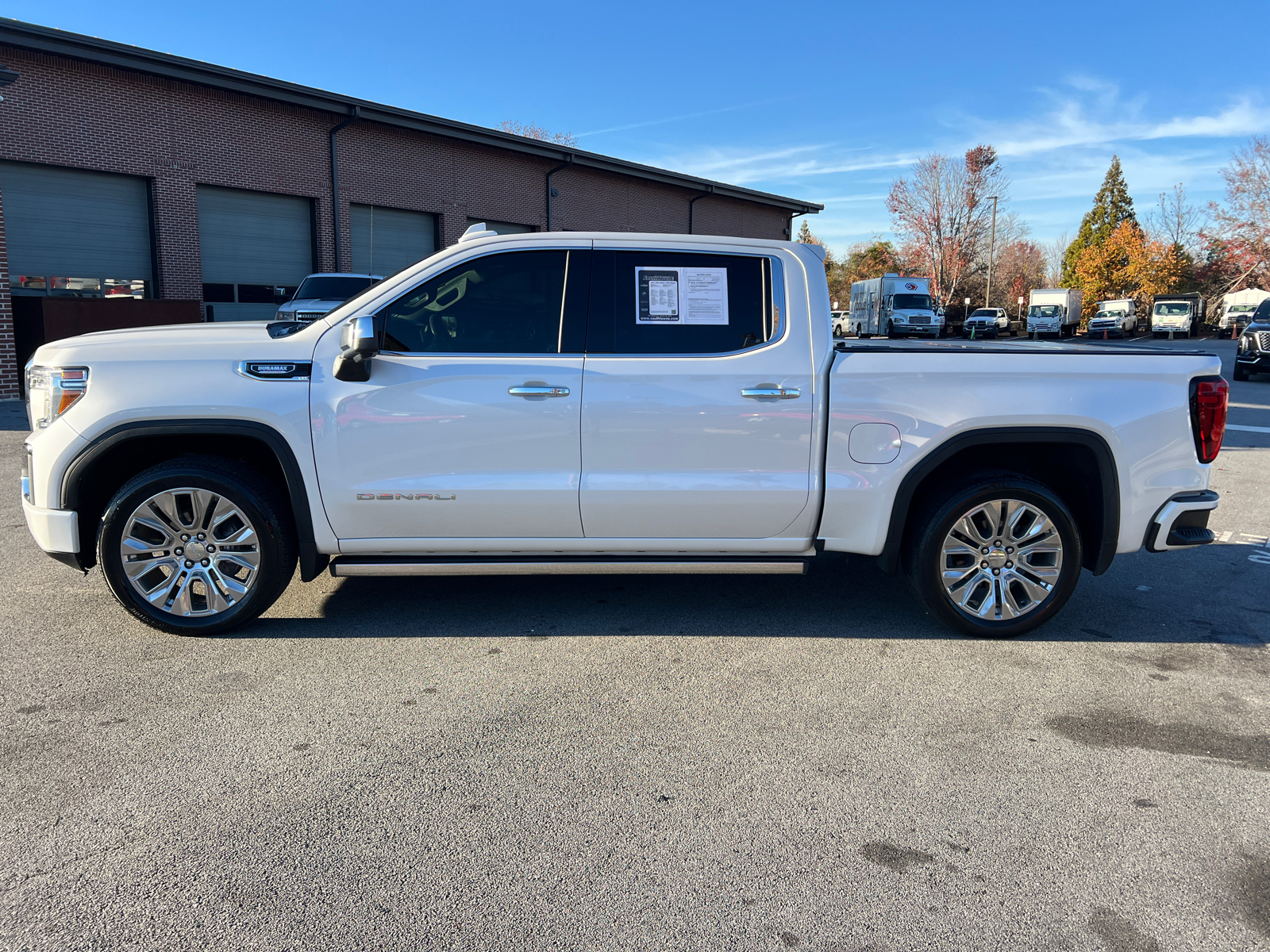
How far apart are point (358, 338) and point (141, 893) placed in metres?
2.34

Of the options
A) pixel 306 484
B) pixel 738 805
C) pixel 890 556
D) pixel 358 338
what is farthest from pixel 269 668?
pixel 890 556

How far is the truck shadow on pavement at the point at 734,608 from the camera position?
475 centimetres

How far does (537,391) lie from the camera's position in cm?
435

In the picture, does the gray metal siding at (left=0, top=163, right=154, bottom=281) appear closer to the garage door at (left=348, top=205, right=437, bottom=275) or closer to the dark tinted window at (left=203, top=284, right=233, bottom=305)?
the dark tinted window at (left=203, top=284, right=233, bottom=305)

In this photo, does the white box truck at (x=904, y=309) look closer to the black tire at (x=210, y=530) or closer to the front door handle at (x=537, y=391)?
the front door handle at (x=537, y=391)

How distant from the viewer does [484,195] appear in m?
27.3

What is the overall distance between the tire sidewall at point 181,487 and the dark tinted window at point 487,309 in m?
1.01

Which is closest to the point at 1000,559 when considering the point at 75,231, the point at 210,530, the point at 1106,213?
the point at 210,530

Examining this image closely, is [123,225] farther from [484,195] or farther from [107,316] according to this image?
[484,195]

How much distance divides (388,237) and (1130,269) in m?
58.3

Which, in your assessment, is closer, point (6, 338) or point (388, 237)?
point (6, 338)

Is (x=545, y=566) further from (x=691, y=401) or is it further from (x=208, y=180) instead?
(x=208, y=180)

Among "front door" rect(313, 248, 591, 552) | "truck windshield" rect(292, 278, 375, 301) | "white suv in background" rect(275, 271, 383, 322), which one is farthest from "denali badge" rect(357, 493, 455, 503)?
"truck windshield" rect(292, 278, 375, 301)

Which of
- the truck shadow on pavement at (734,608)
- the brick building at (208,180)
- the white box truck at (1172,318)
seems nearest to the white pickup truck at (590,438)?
the truck shadow on pavement at (734,608)
